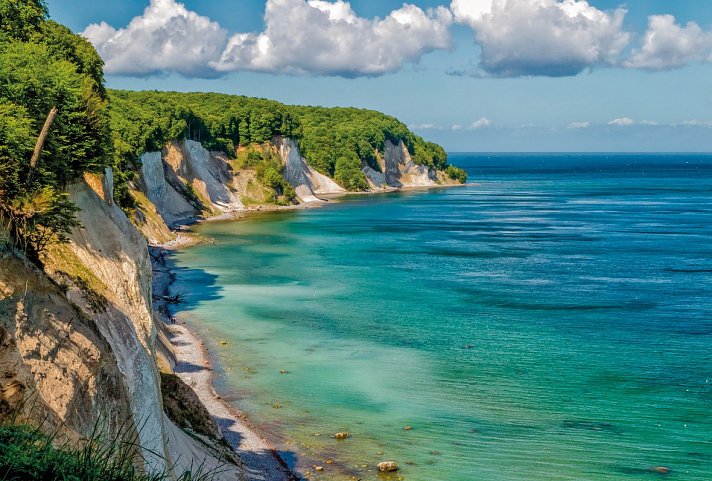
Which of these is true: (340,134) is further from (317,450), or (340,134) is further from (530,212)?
(317,450)

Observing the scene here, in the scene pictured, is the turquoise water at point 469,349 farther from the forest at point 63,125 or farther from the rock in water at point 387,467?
the forest at point 63,125

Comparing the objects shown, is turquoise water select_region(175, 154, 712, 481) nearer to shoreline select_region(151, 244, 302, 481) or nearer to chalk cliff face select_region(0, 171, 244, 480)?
shoreline select_region(151, 244, 302, 481)

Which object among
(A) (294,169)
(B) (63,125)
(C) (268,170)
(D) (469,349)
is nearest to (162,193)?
(C) (268,170)

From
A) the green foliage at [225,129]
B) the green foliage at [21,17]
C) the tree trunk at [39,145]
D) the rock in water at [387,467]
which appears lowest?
the rock in water at [387,467]

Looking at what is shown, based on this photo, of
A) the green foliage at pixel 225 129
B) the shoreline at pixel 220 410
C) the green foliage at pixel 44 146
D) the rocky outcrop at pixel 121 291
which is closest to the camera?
the green foliage at pixel 44 146

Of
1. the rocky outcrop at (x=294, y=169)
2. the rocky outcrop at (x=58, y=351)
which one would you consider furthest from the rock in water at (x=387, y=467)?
the rocky outcrop at (x=294, y=169)

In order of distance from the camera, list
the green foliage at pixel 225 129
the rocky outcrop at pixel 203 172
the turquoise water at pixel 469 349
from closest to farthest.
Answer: the turquoise water at pixel 469 349 → the green foliage at pixel 225 129 → the rocky outcrop at pixel 203 172

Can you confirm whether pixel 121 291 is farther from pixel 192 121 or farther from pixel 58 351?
pixel 192 121

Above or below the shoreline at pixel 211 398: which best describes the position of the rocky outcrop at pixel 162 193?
above
